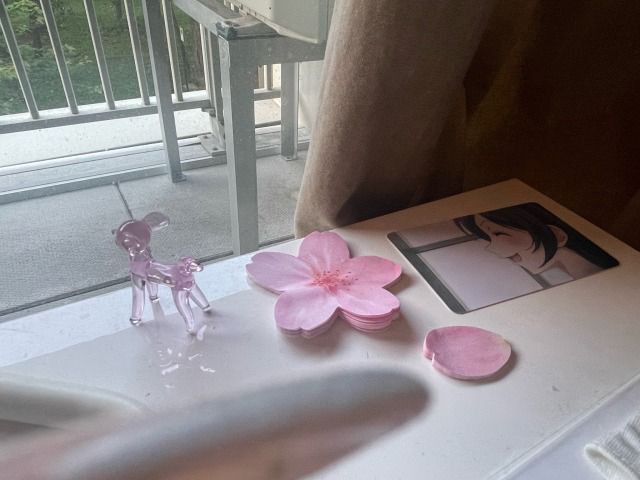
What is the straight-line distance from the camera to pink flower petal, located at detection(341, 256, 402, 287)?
50cm

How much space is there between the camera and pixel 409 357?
44 cm

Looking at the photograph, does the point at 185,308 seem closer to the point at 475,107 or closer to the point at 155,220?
the point at 155,220

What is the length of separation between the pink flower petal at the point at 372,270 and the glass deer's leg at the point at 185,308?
0.51ft

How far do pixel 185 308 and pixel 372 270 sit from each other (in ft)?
0.61

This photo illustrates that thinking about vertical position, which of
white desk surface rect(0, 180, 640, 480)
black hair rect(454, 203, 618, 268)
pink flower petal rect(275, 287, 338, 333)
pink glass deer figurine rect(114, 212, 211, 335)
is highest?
pink glass deer figurine rect(114, 212, 211, 335)

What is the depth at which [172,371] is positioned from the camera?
1.38 ft

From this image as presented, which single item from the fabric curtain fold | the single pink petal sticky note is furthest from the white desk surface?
the fabric curtain fold

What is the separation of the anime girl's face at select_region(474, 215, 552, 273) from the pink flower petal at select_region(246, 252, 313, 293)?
0.70 feet

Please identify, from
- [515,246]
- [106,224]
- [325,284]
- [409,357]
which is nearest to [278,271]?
[325,284]

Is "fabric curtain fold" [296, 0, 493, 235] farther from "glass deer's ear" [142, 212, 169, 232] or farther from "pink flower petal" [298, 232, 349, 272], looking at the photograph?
"glass deer's ear" [142, 212, 169, 232]

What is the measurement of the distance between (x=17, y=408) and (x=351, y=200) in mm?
370

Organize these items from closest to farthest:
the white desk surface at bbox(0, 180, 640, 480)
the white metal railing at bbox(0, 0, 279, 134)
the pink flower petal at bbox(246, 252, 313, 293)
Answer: the white desk surface at bbox(0, 180, 640, 480) < the pink flower petal at bbox(246, 252, 313, 293) < the white metal railing at bbox(0, 0, 279, 134)

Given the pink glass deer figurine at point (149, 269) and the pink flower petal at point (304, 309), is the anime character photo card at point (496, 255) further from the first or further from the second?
the pink glass deer figurine at point (149, 269)

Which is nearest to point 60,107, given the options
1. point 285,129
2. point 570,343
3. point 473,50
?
point 285,129
